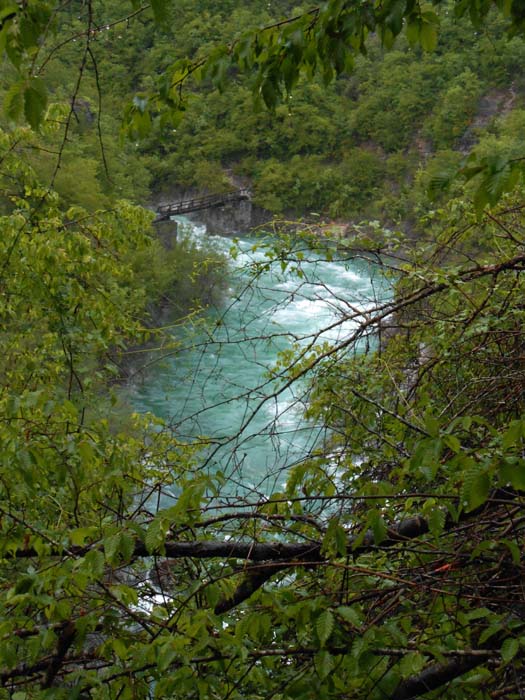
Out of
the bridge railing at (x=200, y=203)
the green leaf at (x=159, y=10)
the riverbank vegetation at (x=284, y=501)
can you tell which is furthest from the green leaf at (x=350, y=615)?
the bridge railing at (x=200, y=203)

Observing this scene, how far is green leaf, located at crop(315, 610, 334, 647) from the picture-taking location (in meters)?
1.68

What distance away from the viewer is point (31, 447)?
2.53 metres

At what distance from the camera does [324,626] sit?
1.71 meters

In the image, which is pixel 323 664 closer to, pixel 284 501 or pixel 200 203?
pixel 284 501

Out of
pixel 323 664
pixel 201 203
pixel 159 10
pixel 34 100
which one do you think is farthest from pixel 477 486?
pixel 201 203

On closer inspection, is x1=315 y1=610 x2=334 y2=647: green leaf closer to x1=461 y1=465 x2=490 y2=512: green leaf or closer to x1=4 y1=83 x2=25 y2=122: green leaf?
x1=461 y1=465 x2=490 y2=512: green leaf

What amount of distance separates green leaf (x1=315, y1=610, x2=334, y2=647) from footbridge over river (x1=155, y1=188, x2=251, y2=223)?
76.6 ft

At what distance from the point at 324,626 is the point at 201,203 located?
26146mm

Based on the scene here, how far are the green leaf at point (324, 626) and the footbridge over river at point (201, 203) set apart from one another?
76.6 feet

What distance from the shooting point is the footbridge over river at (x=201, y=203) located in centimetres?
2566

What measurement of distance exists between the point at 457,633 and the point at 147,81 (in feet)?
116

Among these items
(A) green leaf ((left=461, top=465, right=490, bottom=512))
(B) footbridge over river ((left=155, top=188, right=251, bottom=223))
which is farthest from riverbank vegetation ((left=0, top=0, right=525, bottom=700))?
(B) footbridge over river ((left=155, top=188, right=251, bottom=223))

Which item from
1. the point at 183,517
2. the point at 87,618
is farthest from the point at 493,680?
the point at 87,618

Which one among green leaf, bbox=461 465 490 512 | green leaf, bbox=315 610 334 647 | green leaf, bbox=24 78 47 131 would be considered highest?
green leaf, bbox=24 78 47 131
